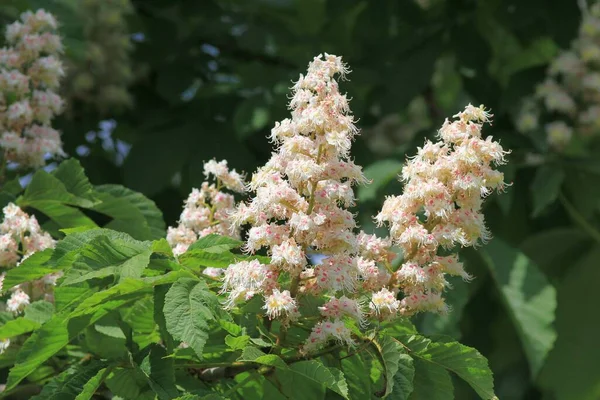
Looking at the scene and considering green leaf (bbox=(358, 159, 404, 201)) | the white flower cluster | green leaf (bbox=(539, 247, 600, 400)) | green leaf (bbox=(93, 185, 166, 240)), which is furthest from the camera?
green leaf (bbox=(539, 247, 600, 400))

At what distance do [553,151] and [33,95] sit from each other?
2313 millimetres

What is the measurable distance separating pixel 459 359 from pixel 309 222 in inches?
17.8

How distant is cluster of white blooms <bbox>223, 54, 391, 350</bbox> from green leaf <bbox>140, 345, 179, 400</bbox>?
9.3 inches

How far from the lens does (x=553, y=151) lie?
441 centimetres

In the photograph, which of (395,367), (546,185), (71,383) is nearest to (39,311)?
(71,383)

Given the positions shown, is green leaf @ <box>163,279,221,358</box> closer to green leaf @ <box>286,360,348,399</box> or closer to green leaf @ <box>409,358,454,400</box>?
green leaf @ <box>286,360,348,399</box>

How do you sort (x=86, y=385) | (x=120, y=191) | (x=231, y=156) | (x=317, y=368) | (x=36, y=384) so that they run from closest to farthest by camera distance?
1. (x=317, y=368)
2. (x=86, y=385)
3. (x=36, y=384)
4. (x=120, y=191)
5. (x=231, y=156)

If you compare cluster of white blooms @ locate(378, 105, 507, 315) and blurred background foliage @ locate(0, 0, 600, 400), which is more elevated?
blurred background foliage @ locate(0, 0, 600, 400)

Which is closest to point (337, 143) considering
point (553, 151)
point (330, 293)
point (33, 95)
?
point (330, 293)

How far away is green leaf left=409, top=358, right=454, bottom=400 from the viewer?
84.9 inches

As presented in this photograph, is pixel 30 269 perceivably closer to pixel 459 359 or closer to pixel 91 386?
pixel 91 386

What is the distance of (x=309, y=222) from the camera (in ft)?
6.55

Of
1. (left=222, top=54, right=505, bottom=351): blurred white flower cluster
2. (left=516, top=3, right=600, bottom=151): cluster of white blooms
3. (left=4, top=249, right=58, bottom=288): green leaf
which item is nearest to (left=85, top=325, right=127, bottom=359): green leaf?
(left=4, top=249, right=58, bottom=288): green leaf

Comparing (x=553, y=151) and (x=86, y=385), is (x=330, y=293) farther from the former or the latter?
(x=553, y=151)
